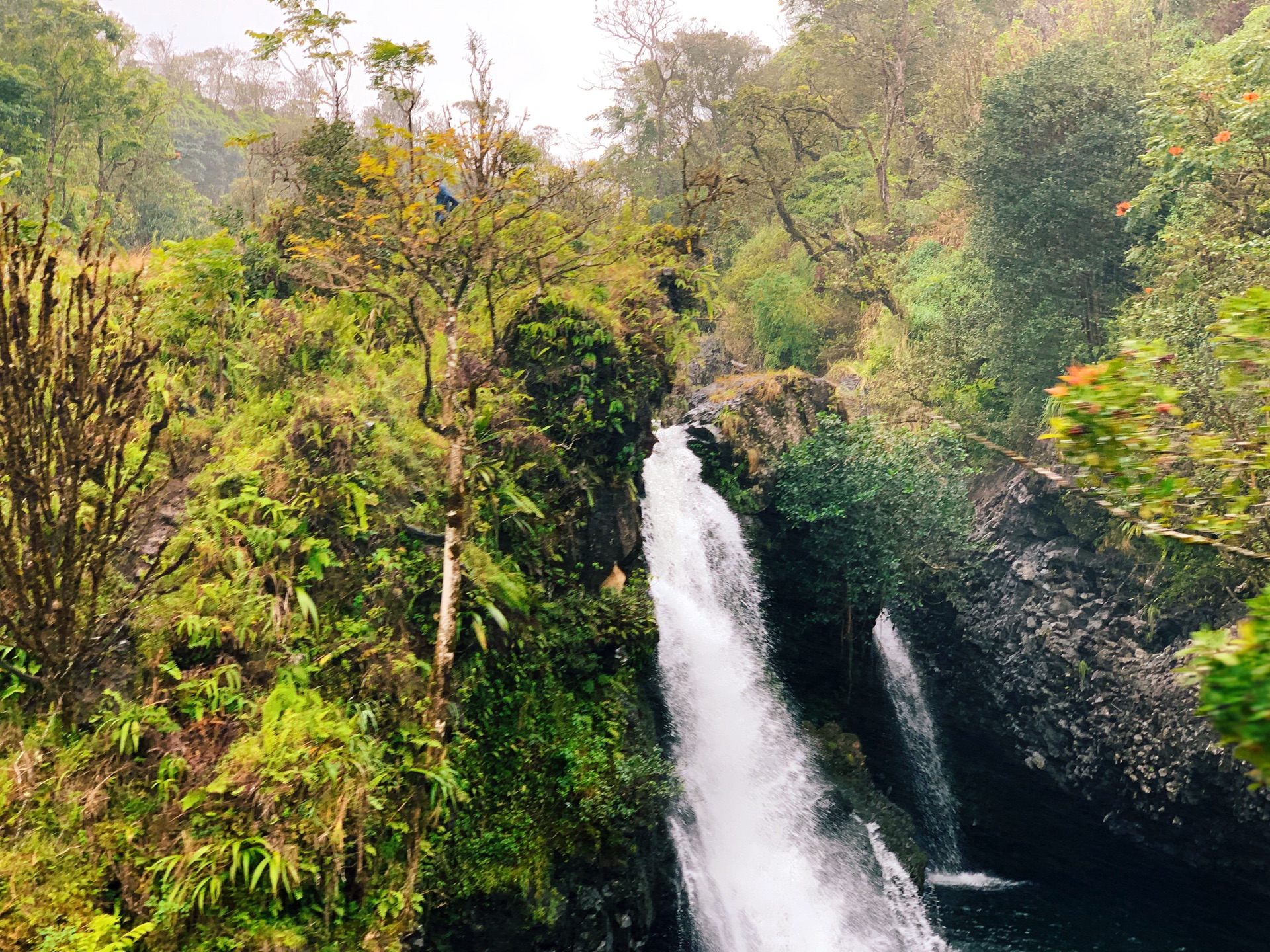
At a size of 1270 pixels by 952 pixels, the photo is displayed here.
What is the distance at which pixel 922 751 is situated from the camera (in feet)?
49.4

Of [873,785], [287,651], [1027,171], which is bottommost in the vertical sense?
[873,785]

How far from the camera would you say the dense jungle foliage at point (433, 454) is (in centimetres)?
491

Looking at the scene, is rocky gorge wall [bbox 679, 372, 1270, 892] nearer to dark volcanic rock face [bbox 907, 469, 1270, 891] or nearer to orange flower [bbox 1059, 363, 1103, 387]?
dark volcanic rock face [bbox 907, 469, 1270, 891]

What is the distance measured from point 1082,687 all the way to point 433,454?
40.6 ft

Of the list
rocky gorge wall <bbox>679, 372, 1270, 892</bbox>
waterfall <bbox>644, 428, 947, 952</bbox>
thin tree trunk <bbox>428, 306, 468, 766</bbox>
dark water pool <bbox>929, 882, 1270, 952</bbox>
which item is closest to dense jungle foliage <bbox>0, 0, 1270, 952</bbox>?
thin tree trunk <bbox>428, 306, 468, 766</bbox>

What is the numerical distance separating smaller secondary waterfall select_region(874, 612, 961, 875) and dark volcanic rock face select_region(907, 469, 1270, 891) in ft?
1.48

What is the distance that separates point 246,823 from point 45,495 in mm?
2610

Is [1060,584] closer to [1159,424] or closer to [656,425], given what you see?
[656,425]

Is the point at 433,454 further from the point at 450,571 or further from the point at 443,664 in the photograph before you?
the point at 443,664

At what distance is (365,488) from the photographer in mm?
7824

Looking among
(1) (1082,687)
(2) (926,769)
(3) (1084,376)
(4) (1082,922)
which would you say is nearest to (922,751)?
(2) (926,769)

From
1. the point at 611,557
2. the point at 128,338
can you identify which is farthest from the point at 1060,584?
the point at 128,338

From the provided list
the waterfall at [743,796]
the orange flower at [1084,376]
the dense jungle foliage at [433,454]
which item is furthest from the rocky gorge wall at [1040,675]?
the orange flower at [1084,376]

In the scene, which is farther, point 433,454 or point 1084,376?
point 433,454
